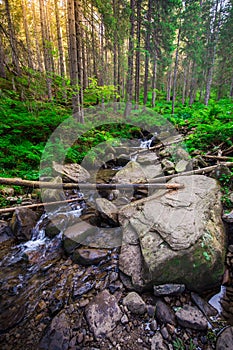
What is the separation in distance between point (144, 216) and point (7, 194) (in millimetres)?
4572

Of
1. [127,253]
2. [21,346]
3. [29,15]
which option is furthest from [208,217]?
[29,15]

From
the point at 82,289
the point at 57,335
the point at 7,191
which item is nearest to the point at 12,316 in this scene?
the point at 57,335

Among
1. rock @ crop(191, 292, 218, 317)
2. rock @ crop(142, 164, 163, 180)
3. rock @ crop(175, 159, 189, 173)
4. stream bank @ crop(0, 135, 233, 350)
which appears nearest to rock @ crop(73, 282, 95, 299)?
stream bank @ crop(0, 135, 233, 350)

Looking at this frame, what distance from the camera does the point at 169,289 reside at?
2879 mm

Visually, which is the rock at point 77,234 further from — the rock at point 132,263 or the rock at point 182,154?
the rock at point 182,154

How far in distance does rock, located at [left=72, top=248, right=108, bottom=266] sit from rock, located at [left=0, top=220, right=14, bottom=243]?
1.94 meters

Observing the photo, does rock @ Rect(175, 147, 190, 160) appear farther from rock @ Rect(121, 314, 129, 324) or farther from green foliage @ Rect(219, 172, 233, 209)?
rock @ Rect(121, 314, 129, 324)

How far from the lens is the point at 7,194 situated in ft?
17.9

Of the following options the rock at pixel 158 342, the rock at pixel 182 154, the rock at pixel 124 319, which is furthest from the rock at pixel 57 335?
the rock at pixel 182 154

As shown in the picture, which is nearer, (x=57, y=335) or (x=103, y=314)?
(x=57, y=335)

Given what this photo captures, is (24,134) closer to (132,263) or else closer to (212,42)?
(132,263)

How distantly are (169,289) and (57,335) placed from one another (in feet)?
6.28

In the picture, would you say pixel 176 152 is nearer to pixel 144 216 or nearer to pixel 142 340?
pixel 144 216

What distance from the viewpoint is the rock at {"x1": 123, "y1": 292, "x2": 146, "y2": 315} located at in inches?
108
